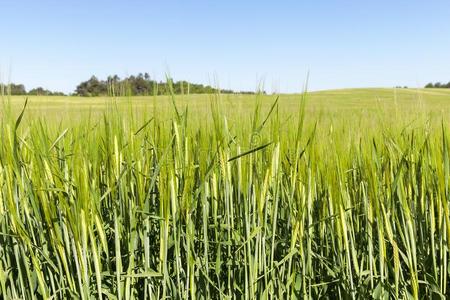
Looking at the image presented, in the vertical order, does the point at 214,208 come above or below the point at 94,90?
below

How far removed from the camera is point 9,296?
0.86 m

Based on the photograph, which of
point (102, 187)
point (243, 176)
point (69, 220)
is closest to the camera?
point (69, 220)

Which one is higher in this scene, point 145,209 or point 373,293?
point 145,209

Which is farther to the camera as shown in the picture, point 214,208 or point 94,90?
point 94,90

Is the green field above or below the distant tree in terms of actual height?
below

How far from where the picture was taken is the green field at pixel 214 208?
79 cm

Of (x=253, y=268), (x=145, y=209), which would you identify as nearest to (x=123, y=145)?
(x=145, y=209)

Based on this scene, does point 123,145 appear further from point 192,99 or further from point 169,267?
point 169,267

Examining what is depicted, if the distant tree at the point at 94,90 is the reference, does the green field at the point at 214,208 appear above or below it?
below

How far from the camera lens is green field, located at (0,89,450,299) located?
0.79 metres

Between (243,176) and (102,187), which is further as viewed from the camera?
(102,187)

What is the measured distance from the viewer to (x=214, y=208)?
0.89 metres

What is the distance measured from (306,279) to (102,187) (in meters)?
0.49

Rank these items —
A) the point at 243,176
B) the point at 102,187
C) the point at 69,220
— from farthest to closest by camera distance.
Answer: the point at 102,187, the point at 243,176, the point at 69,220
